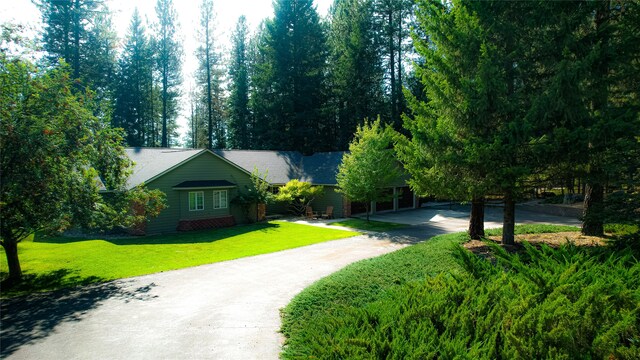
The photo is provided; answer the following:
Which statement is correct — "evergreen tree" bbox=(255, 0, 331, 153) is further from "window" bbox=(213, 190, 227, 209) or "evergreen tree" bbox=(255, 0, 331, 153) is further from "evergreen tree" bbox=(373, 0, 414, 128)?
"window" bbox=(213, 190, 227, 209)

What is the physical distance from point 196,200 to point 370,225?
11.2m

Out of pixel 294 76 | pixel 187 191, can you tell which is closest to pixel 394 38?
pixel 294 76

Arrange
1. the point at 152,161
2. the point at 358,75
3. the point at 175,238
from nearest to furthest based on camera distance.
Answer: the point at 175,238 → the point at 152,161 → the point at 358,75

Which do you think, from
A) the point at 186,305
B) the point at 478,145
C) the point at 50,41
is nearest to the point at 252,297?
the point at 186,305

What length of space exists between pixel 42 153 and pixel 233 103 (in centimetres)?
3948

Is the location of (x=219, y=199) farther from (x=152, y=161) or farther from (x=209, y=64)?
(x=209, y=64)

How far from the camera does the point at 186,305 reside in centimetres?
980

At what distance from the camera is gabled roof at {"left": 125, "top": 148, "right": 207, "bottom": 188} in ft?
71.6

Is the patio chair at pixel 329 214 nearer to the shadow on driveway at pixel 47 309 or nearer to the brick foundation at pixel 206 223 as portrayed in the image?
the brick foundation at pixel 206 223

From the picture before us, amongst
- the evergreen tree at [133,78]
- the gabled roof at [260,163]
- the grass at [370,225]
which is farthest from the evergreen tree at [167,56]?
the grass at [370,225]

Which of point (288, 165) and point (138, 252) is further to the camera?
point (288, 165)

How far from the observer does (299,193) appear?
26.6 m

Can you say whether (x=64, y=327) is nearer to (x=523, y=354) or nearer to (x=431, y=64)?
(x=523, y=354)

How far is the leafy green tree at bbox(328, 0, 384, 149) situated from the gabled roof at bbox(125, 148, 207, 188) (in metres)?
22.3
